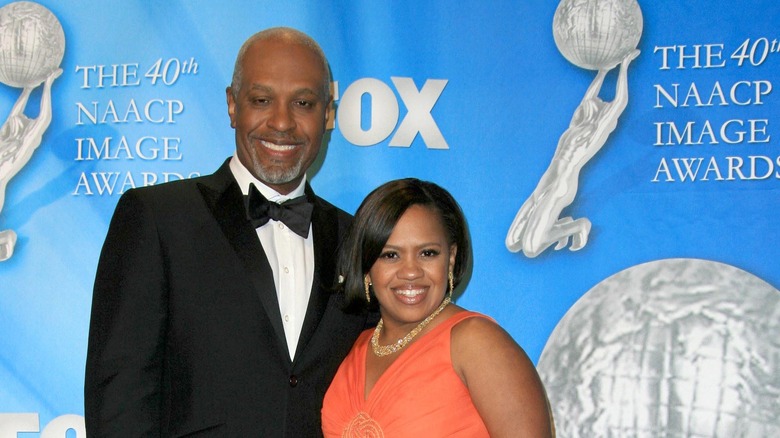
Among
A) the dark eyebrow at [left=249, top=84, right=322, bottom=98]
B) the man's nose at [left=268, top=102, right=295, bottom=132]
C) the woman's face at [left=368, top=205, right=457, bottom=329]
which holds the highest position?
the dark eyebrow at [left=249, top=84, right=322, bottom=98]

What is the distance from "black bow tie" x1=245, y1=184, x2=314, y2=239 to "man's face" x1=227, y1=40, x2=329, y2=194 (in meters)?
0.08

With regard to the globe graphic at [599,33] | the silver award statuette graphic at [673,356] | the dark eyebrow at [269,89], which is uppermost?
the globe graphic at [599,33]

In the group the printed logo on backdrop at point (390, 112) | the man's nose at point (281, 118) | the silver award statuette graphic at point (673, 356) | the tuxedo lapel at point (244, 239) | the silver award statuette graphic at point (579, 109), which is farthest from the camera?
the printed logo on backdrop at point (390, 112)

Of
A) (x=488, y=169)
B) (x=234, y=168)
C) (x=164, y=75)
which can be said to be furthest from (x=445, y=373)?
(x=164, y=75)

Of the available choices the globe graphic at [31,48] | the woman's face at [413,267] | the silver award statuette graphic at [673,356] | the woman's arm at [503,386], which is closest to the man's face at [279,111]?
the woman's face at [413,267]

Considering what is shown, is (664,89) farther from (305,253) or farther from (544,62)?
(305,253)

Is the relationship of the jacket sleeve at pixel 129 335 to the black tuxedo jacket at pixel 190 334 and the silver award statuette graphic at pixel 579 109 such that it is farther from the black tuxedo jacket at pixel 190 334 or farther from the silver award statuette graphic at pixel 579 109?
the silver award statuette graphic at pixel 579 109

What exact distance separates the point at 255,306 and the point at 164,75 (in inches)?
60.5

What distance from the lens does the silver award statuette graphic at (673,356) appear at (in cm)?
298

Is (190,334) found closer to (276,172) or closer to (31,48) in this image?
(276,172)

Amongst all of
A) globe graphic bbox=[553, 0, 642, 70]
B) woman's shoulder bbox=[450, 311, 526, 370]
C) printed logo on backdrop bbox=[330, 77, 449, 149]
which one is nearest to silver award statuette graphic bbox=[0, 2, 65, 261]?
printed logo on backdrop bbox=[330, 77, 449, 149]

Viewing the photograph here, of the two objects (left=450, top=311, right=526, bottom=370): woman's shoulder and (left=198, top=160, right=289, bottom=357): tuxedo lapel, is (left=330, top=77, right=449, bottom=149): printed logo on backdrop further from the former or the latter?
(left=450, top=311, right=526, bottom=370): woman's shoulder

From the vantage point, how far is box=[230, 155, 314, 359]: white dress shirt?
2217 mm

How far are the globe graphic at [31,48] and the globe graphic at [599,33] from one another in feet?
6.24
